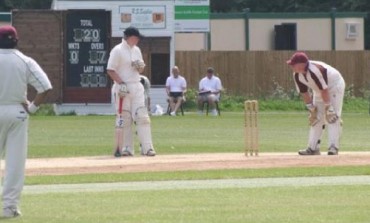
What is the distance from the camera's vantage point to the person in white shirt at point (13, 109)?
12867 mm

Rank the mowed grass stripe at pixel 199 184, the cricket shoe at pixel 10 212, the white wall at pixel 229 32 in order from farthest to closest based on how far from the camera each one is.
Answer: the white wall at pixel 229 32, the mowed grass stripe at pixel 199 184, the cricket shoe at pixel 10 212

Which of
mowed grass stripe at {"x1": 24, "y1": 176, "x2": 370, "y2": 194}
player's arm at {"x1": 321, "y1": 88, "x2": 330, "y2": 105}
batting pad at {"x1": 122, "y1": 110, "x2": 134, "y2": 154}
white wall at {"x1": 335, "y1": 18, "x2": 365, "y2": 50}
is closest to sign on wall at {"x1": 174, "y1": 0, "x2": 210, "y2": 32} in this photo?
white wall at {"x1": 335, "y1": 18, "x2": 365, "y2": 50}

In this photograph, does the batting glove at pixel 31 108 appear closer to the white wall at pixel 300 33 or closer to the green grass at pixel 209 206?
the green grass at pixel 209 206

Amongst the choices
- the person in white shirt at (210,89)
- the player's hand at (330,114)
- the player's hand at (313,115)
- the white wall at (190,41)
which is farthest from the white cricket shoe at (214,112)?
the player's hand at (330,114)

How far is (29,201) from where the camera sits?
568 inches

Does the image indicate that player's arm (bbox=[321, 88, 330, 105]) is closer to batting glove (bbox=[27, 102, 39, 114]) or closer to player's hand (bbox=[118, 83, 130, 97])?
player's hand (bbox=[118, 83, 130, 97])

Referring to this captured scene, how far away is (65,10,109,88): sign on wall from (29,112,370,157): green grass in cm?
229

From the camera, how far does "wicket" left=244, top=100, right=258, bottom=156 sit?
20.8 m

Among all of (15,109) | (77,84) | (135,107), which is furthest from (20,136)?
(77,84)

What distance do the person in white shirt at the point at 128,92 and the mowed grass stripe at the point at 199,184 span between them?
4.19 meters

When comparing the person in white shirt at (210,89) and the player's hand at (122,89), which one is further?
the person in white shirt at (210,89)

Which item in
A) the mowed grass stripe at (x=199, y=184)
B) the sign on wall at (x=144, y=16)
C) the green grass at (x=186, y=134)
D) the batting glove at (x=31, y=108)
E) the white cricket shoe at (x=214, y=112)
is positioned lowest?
the white cricket shoe at (x=214, y=112)

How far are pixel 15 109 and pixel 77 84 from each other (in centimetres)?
3043

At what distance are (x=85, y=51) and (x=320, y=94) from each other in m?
23.2
